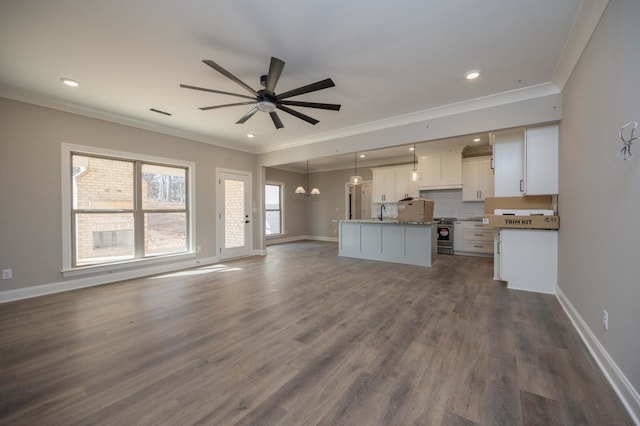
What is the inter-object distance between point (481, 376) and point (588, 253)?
1.58 meters

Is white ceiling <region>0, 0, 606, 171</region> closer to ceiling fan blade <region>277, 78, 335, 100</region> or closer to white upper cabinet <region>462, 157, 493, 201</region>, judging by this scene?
ceiling fan blade <region>277, 78, 335, 100</region>

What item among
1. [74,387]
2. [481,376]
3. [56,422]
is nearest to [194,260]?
[74,387]

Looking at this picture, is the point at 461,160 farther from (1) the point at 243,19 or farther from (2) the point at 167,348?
(2) the point at 167,348

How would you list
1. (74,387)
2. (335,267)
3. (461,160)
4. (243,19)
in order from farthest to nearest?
1. (461,160)
2. (335,267)
3. (243,19)
4. (74,387)

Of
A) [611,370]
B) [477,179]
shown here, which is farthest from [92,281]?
[477,179]

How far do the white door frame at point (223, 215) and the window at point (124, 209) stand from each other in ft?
2.22

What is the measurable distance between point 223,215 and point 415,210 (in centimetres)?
433

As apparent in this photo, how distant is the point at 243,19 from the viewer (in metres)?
2.19

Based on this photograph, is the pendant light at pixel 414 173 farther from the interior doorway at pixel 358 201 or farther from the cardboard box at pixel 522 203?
the interior doorway at pixel 358 201

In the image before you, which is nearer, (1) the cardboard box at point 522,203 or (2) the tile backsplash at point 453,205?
(1) the cardboard box at point 522,203

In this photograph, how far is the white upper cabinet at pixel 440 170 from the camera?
263 inches

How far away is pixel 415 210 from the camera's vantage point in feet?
17.5

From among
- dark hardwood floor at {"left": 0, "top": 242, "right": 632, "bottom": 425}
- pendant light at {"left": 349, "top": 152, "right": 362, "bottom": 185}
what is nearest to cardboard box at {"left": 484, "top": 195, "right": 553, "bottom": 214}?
dark hardwood floor at {"left": 0, "top": 242, "right": 632, "bottom": 425}

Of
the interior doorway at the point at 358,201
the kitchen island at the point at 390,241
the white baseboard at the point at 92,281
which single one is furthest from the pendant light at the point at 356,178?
the white baseboard at the point at 92,281
